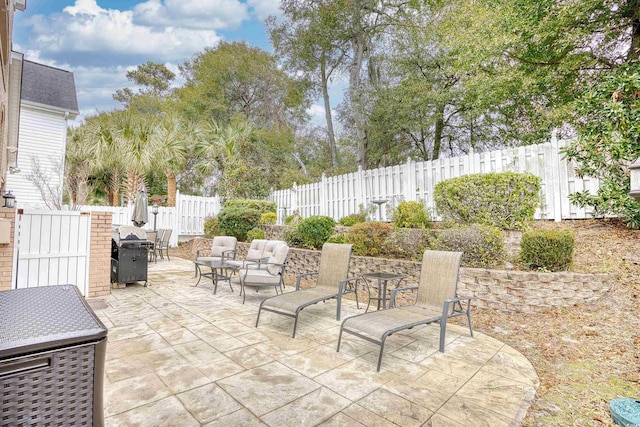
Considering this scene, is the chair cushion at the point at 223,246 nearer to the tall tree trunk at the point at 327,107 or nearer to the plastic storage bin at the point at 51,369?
the plastic storage bin at the point at 51,369

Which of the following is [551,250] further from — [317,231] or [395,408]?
[317,231]

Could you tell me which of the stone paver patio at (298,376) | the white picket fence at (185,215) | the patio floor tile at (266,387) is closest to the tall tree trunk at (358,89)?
the white picket fence at (185,215)

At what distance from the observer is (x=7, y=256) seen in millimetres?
4227

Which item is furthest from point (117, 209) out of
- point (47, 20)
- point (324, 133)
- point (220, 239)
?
point (47, 20)

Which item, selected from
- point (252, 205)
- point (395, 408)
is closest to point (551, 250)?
Answer: point (395, 408)

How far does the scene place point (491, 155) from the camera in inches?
271

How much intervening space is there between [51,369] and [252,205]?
9.95 meters

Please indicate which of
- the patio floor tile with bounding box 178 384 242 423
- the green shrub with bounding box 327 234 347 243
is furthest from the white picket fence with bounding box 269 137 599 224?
the patio floor tile with bounding box 178 384 242 423

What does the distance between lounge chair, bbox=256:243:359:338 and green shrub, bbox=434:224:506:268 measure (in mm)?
1810

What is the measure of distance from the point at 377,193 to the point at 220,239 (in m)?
4.44

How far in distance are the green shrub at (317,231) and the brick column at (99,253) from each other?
3.90 metres

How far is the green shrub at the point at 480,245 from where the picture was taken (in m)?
4.67

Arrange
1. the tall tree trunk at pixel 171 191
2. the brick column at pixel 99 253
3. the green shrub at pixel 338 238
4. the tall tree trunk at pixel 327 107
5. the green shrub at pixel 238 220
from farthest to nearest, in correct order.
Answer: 1. the tall tree trunk at pixel 327 107
2. the tall tree trunk at pixel 171 191
3. the green shrub at pixel 238 220
4. the green shrub at pixel 338 238
5. the brick column at pixel 99 253

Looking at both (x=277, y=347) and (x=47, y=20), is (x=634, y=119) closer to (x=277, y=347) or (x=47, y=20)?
(x=277, y=347)
